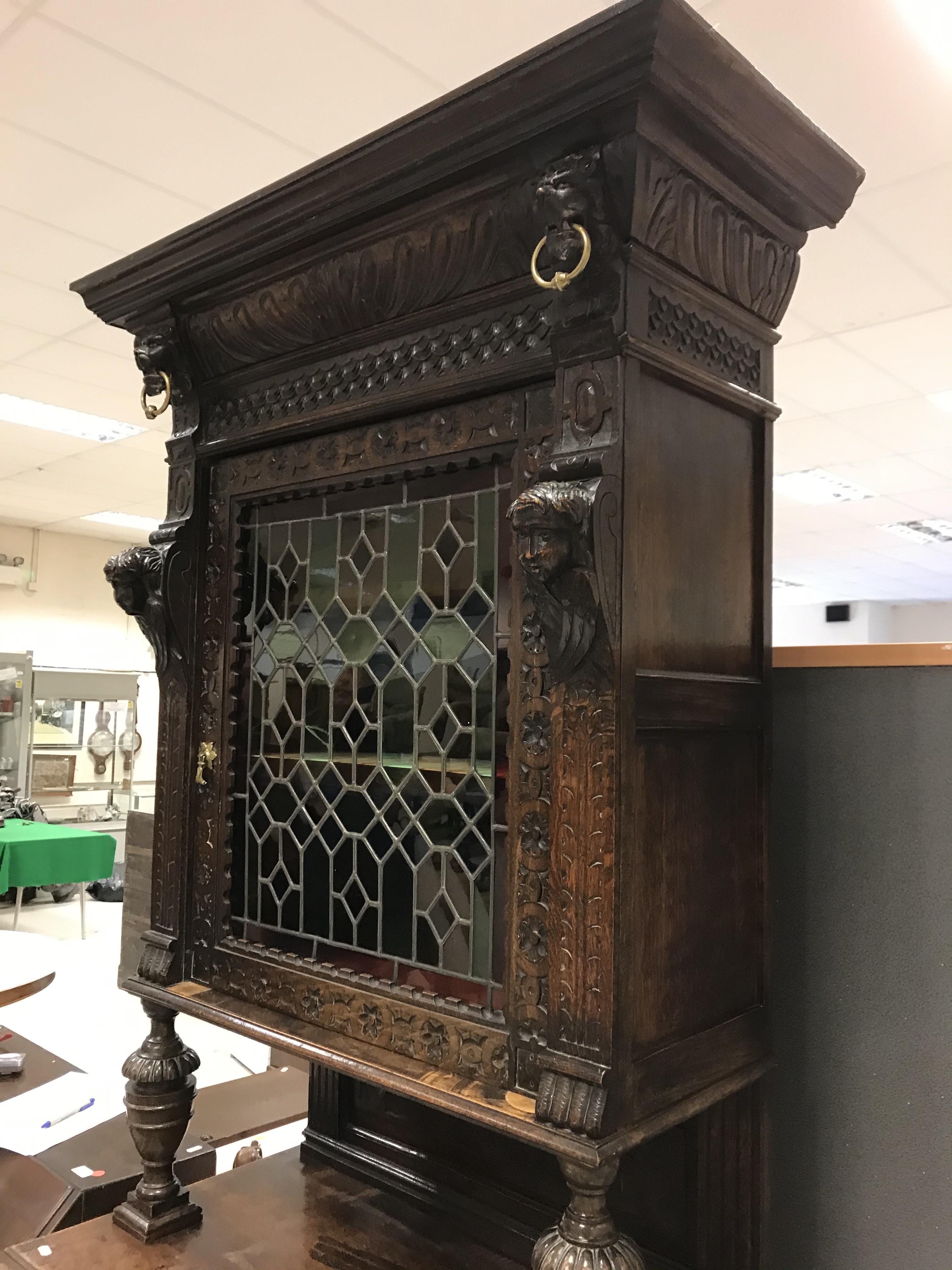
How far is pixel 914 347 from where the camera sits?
378 cm

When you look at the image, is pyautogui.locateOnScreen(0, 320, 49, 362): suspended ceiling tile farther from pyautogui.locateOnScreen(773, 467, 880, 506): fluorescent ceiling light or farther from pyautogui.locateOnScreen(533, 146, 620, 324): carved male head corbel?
pyautogui.locateOnScreen(773, 467, 880, 506): fluorescent ceiling light

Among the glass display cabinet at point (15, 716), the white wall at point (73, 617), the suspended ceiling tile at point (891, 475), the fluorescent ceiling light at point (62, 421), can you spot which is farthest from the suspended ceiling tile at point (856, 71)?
the white wall at point (73, 617)

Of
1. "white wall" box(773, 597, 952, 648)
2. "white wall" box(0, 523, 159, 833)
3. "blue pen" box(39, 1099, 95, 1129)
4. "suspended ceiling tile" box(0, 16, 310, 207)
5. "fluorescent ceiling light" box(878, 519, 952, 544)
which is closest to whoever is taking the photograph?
"suspended ceiling tile" box(0, 16, 310, 207)

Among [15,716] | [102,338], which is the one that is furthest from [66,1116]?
[15,716]

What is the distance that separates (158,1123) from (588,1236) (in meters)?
0.74

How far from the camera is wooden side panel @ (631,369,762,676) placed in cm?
100

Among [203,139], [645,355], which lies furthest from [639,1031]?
[203,139]

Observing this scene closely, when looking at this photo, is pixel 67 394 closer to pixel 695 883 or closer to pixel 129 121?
pixel 129 121

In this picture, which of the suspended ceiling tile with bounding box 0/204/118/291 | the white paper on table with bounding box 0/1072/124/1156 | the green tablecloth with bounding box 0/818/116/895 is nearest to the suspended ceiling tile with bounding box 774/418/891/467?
the suspended ceiling tile with bounding box 0/204/118/291

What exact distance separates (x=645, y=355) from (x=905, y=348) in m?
3.29

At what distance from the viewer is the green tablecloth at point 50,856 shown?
5.13 m

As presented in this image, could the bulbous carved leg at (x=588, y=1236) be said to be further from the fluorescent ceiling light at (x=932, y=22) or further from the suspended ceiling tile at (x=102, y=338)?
the suspended ceiling tile at (x=102, y=338)

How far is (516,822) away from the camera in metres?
1.03

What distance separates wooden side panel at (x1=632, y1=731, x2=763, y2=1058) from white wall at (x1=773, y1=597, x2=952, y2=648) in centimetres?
1003
